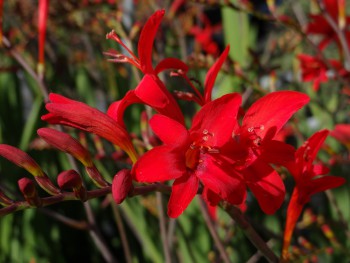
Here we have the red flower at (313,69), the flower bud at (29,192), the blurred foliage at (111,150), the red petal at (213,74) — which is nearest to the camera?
the flower bud at (29,192)

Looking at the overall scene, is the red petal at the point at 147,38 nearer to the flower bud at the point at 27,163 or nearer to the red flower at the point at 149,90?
the red flower at the point at 149,90

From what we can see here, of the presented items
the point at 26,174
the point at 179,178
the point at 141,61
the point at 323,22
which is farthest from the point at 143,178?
the point at 26,174

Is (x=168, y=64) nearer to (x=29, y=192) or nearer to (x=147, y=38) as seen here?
(x=147, y=38)

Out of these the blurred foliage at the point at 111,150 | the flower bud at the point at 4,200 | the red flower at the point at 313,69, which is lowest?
the blurred foliage at the point at 111,150

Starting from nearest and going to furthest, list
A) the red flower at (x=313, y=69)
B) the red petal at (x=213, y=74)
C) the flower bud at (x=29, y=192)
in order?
the flower bud at (x=29, y=192) < the red petal at (x=213, y=74) < the red flower at (x=313, y=69)

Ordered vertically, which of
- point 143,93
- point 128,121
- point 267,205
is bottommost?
point 128,121

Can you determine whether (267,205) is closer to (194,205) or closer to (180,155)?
(180,155)

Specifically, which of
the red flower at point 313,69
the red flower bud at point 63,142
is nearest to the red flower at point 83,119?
the red flower bud at point 63,142
